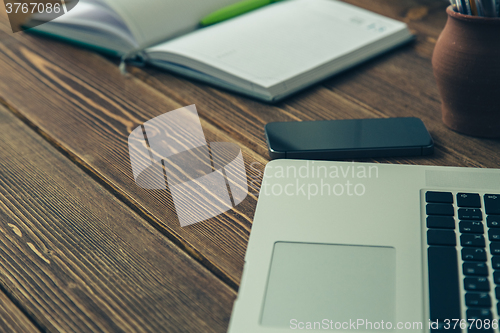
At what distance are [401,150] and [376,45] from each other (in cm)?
31

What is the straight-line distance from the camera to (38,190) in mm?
538

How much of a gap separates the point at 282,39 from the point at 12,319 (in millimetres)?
620

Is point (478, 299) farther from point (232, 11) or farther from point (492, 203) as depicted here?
point (232, 11)

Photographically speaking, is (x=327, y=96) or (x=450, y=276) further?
(x=327, y=96)

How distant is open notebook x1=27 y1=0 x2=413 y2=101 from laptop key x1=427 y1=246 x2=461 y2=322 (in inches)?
14.0

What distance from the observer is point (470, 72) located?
21.2 inches

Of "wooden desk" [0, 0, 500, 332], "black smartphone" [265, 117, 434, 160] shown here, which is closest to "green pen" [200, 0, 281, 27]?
"wooden desk" [0, 0, 500, 332]

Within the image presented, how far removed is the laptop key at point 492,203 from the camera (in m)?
0.44

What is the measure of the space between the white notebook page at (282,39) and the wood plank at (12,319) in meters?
0.44

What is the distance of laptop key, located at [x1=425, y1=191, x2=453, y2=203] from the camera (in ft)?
1.51

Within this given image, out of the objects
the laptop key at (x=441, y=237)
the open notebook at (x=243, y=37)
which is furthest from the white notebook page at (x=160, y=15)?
the laptop key at (x=441, y=237)

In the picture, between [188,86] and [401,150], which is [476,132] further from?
[188,86]

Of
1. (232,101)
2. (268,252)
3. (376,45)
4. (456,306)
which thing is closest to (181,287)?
(268,252)

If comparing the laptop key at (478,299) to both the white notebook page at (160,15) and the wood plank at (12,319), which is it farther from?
the white notebook page at (160,15)
